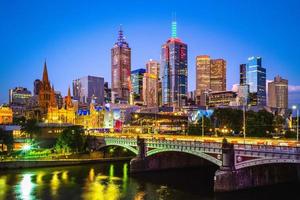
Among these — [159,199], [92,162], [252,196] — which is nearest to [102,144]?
[92,162]

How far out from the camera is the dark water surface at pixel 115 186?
222 ft

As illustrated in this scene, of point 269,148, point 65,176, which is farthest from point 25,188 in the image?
point 269,148

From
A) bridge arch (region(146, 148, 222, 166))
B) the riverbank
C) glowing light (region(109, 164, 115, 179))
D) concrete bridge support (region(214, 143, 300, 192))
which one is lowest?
glowing light (region(109, 164, 115, 179))

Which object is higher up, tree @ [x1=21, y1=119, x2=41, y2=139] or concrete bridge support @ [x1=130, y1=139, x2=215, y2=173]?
tree @ [x1=21, y1=119, x2=41, y2=139]

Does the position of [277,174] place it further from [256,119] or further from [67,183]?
[256,119]

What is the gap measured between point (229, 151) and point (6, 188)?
4473 centimetres

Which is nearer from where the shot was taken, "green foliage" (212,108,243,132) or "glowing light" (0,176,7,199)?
"glowing light" (0,176,7,199)

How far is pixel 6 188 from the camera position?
75.6m

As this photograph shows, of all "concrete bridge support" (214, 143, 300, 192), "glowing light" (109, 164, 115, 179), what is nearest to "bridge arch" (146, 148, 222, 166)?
"concrete bridge support" (214, 143, 300, 192)

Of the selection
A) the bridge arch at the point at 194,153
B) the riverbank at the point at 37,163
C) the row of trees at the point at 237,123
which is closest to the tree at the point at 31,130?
the riverbank at the point at 37,163

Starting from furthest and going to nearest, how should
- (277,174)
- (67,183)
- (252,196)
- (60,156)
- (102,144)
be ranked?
1. (102,144)
2. (60,156)
3. (67,183)
4. (277,174)
5. (252,196)

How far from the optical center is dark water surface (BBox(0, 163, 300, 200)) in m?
67.7

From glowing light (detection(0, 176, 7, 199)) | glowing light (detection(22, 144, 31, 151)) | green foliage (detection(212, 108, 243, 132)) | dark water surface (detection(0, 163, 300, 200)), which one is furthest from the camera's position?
green foliage (detection(212, 108, 243, 132))

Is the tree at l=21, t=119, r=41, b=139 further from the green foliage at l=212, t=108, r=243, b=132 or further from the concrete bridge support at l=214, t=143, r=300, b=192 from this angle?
the concrete bridge support at l=214, t=143, r=300, b=192
